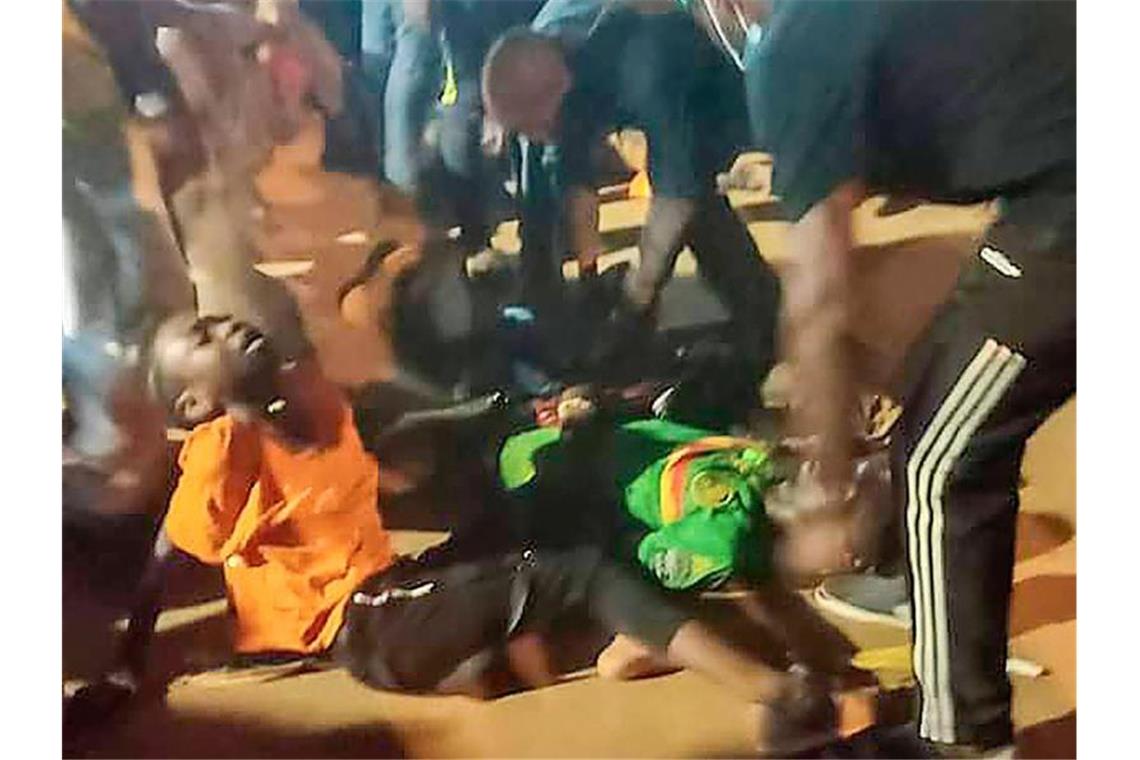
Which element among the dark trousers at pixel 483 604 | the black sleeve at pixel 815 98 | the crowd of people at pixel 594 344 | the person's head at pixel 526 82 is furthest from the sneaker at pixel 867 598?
the person's head at pixel 526 82

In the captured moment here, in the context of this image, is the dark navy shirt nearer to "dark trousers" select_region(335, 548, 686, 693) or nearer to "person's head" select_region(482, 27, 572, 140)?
"person's head" select_region(482, 27, 572, 140)

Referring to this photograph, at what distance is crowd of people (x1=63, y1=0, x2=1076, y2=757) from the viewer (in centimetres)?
148

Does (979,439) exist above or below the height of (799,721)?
above

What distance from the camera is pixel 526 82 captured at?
4.87 feet

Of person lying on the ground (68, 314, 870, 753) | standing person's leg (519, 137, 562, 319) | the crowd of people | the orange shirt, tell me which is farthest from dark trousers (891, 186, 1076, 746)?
the orange shirt

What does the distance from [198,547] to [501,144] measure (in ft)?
1.22

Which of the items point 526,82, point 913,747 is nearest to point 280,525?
point 526,82

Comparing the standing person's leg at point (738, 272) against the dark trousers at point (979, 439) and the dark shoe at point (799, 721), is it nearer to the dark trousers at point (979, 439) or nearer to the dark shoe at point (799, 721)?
the dark trousers at point (979, 439)

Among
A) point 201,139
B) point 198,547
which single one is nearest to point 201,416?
point 198,547

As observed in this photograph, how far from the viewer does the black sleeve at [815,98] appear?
1487 millimetres

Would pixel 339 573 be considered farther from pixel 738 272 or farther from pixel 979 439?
pixel 979 439

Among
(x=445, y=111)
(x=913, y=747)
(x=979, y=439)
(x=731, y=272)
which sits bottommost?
(x=913, y=747)

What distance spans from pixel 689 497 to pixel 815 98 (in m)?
0.31
